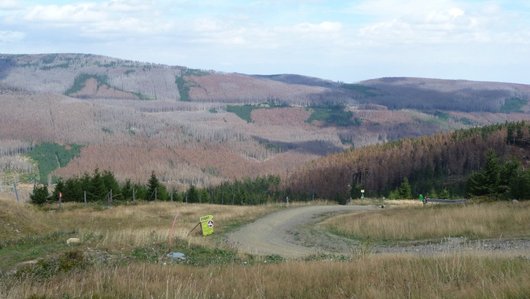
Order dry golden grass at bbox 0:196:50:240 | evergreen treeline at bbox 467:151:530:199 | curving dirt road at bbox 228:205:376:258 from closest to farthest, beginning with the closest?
curving dirt road at bbox 228:205:376:258 < dry golden grass at bbox 0:196:50:240 < evergreen treeline at bbox 467:151:530:199

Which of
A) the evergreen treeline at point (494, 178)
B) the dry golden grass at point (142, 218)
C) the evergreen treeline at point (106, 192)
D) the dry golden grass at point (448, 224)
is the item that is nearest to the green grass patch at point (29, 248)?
the dry golden grass at point (142, 218)

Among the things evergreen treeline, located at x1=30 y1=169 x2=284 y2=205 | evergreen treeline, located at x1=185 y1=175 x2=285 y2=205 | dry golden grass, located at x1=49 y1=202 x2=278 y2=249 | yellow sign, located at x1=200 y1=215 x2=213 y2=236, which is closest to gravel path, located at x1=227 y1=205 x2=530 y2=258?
yellow sign, located at x1=200 y1=215 x2=213 y2=236

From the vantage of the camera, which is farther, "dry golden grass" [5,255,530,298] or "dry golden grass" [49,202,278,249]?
"dry golden grass" [49,202,278,249]

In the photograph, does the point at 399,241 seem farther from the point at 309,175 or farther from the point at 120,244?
the point at 309,175

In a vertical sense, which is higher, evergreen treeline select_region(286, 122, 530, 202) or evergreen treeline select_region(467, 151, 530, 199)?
evergreen treeline select_region(467, 151, 530, 199)

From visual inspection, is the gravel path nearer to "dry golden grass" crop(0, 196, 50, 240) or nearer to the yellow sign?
the yellow sign

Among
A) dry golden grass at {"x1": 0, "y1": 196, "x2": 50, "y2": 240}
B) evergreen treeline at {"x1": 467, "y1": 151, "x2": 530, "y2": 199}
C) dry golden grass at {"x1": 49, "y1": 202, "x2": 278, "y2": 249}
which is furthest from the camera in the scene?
evergreen treeline at {"x1": 467, "y1": 151, "x2": 530, "y2": 199}

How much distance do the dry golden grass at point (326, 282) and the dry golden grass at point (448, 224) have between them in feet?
36.7

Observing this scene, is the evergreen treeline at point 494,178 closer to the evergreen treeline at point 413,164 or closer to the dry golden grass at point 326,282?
the dry golden grass at point 326,282

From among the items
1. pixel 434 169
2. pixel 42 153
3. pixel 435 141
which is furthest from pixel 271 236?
pixel 42 153

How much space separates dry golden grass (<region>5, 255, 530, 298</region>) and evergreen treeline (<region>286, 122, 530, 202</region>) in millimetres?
78688

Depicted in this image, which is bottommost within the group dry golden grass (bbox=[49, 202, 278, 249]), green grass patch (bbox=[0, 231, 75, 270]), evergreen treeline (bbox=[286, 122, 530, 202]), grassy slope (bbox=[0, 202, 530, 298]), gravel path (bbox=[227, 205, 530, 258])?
evergreen treeline (bbox=[286, 122, 530, 202])

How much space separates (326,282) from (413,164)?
312ft

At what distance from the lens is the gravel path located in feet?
55.2
